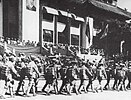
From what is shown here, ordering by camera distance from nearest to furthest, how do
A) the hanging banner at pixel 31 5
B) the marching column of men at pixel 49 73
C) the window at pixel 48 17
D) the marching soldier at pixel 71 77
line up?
the marching column of men at pixel 49 73 → the marching soldier at pixel 71 77 → the hanging banner at pixel 31 5 → the window at pixel 48 17

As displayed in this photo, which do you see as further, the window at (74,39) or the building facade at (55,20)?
the window at (74,39)

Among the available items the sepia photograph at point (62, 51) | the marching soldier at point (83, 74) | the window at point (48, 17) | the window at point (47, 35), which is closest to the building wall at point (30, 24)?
the sepia photograph at point (62, 51)

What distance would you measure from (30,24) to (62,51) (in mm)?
4025

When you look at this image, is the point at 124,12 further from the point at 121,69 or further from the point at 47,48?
the point at 121,69

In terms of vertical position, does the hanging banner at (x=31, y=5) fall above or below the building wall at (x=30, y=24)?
above

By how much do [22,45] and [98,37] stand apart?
707 inches

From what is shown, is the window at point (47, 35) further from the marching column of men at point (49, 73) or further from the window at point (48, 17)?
the marching column of men at point (49, 73)

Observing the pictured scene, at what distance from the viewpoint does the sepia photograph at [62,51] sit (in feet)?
42.4

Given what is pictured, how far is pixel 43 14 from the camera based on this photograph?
3195 cm

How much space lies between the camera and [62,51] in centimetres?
2809

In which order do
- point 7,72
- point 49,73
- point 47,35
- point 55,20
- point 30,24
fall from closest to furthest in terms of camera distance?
1. point 7,72
2. point 49,73
3. point 30,24
4. point 47,35
5. point 55,20

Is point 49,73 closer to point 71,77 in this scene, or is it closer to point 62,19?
point 71,77

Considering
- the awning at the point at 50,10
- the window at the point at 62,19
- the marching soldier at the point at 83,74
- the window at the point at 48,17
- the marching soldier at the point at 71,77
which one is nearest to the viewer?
the marching soldier at the point at 71,77

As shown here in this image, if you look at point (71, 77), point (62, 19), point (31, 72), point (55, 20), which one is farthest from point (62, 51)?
point (31, 72)
